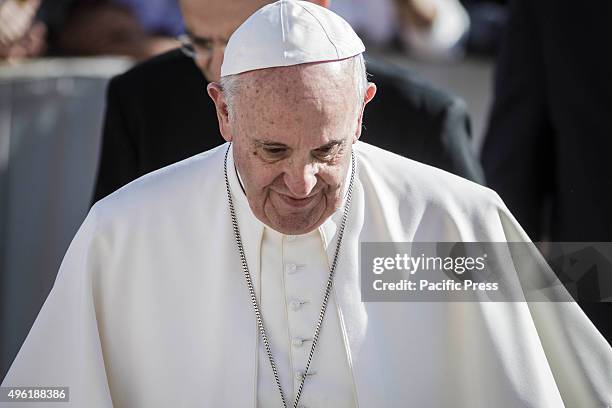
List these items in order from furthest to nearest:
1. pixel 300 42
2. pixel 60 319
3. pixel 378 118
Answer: pixel 378 118, pixel 60 319, pixel 300 42

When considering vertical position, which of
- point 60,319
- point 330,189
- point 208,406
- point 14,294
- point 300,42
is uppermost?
point 14,294

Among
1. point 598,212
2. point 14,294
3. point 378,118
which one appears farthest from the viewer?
point 14,294

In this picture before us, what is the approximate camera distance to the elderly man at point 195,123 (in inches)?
180

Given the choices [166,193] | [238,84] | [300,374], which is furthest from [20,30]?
[300,374]

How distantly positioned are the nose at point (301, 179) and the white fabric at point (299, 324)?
43 centimetres

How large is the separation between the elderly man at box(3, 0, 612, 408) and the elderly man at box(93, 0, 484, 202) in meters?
0.84

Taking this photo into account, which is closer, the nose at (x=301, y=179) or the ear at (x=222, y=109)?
the nose at (x=301, y=179)

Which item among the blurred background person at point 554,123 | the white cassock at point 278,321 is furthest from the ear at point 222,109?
the blurred background person at point 554,123

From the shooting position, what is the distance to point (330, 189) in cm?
334

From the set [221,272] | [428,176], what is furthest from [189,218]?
[428,176]

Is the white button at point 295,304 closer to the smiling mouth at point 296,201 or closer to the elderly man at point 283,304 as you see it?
the elderly man at point 283,304

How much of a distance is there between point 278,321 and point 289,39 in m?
0.81

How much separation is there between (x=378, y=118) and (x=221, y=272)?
121 centimetres

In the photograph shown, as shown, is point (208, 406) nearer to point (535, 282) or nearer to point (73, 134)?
point (535, 282)
